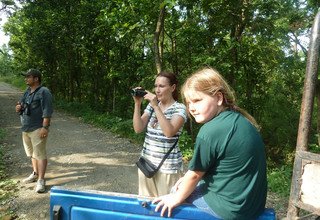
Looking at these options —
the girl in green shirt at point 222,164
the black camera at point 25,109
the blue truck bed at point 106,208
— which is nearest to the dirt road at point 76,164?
the black camera at point 25,109

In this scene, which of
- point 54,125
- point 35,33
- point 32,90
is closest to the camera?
point 32,90

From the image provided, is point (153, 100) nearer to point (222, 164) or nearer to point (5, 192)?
point (222, 164)

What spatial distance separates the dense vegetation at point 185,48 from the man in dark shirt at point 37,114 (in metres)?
2.31

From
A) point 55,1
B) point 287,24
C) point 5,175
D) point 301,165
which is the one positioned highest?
point 55,1

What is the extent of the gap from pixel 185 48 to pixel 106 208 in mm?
8900

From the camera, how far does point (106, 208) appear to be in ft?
6.00

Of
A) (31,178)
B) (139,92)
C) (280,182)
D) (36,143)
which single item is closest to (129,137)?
(31,178)

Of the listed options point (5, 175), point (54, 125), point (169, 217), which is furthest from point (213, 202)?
point (54, 125)

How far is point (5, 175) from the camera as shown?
20.1 feet

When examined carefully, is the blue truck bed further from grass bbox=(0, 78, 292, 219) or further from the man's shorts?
grass bbox=(0, 78, 292, 219)

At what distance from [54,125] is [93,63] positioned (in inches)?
236

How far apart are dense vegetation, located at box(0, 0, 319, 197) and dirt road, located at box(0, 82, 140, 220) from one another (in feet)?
5.00

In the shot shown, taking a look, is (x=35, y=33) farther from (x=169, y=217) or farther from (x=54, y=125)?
(x=169, y=217)

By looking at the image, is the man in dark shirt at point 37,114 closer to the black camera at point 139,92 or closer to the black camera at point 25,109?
the black camera at point 25,109
